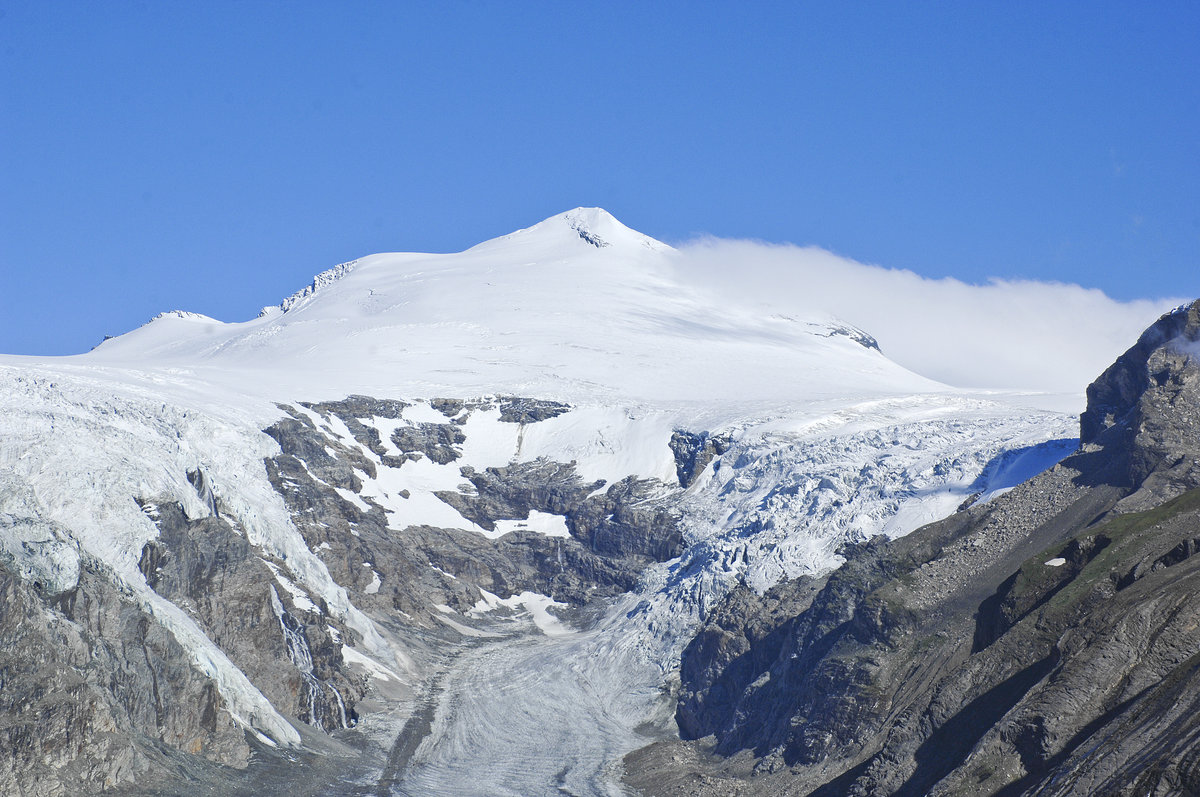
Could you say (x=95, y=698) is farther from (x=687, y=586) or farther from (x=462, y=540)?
(x=462, y=540)

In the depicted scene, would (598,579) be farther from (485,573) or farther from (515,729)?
(515,729)

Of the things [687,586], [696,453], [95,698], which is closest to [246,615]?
[95,698]

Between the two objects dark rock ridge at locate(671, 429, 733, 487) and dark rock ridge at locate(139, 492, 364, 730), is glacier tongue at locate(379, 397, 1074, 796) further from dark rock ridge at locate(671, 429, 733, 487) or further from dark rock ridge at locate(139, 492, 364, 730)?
dark rock ridge at locate(139, 492, 364, 730)

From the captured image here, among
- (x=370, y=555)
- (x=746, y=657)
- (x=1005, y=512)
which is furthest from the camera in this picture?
(x=370, y=555)

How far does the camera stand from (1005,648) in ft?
316

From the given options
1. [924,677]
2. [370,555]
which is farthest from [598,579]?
[924,677]

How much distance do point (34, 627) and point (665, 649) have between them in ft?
220

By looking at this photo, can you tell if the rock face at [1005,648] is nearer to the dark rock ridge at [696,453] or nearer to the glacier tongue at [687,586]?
the glacier tongue at [687,586]

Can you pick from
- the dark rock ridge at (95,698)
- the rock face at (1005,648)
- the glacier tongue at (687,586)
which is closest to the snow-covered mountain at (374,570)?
the dark rock ridge at (95,698)

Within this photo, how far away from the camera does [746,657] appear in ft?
454

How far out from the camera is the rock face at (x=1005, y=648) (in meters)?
80.4

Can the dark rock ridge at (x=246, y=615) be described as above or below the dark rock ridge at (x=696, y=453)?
below

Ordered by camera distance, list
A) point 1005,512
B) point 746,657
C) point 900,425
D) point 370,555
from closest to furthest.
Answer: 1. point 1005,512
2. point 746,657
3. point 370,555
4. point 900,425

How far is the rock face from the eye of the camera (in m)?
80.4
